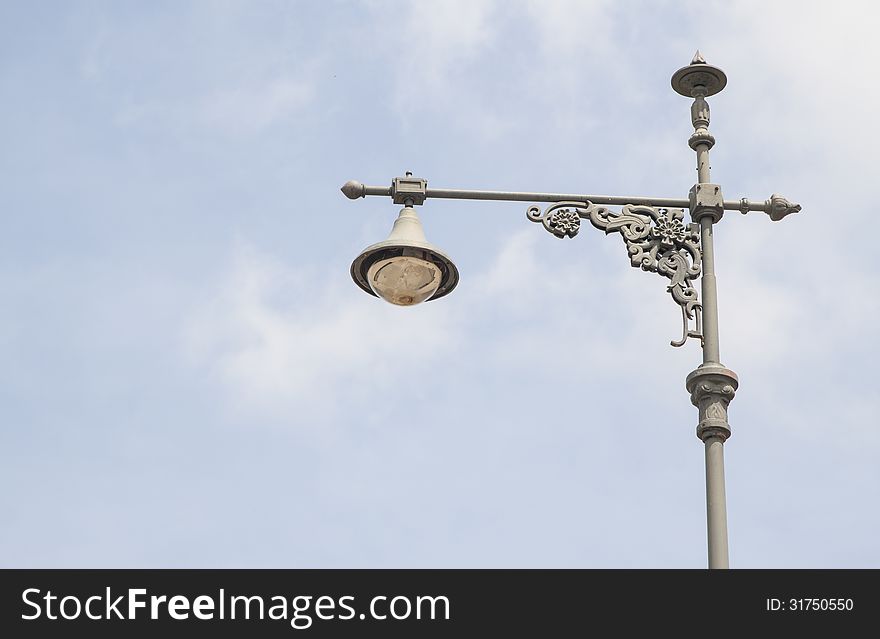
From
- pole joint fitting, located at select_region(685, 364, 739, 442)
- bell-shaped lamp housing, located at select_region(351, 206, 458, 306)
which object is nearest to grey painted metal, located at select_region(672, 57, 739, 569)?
pole joint fitting, located at select_region(685, 364, 739, 442)

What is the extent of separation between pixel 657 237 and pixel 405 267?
1.75 metres

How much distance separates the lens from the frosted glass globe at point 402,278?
17.5 meters

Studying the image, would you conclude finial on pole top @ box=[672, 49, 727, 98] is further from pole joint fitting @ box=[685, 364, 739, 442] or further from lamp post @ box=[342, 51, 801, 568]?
pole joint fitting @ box=[685, 364, 739, 442]

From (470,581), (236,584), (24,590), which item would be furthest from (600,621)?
(24,590)

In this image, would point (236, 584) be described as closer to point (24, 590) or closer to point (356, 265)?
point (24, 590)

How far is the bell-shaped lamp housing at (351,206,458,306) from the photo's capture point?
17438 millimetres

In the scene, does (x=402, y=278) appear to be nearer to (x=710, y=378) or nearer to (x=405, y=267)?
(x=405, y=267)

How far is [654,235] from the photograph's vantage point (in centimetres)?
1712

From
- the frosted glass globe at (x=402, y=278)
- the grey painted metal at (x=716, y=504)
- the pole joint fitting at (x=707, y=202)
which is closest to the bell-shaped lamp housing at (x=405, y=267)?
the frosted glass globe at (x=402, y=278)

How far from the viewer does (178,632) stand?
15.3 metres

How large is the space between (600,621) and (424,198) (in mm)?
3804

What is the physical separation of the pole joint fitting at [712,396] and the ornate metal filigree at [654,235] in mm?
356

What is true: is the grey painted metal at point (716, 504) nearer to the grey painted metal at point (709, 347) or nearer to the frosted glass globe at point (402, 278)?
the grey painted metal at point (709, 347)

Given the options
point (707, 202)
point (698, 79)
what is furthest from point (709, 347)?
point (698, 79)
